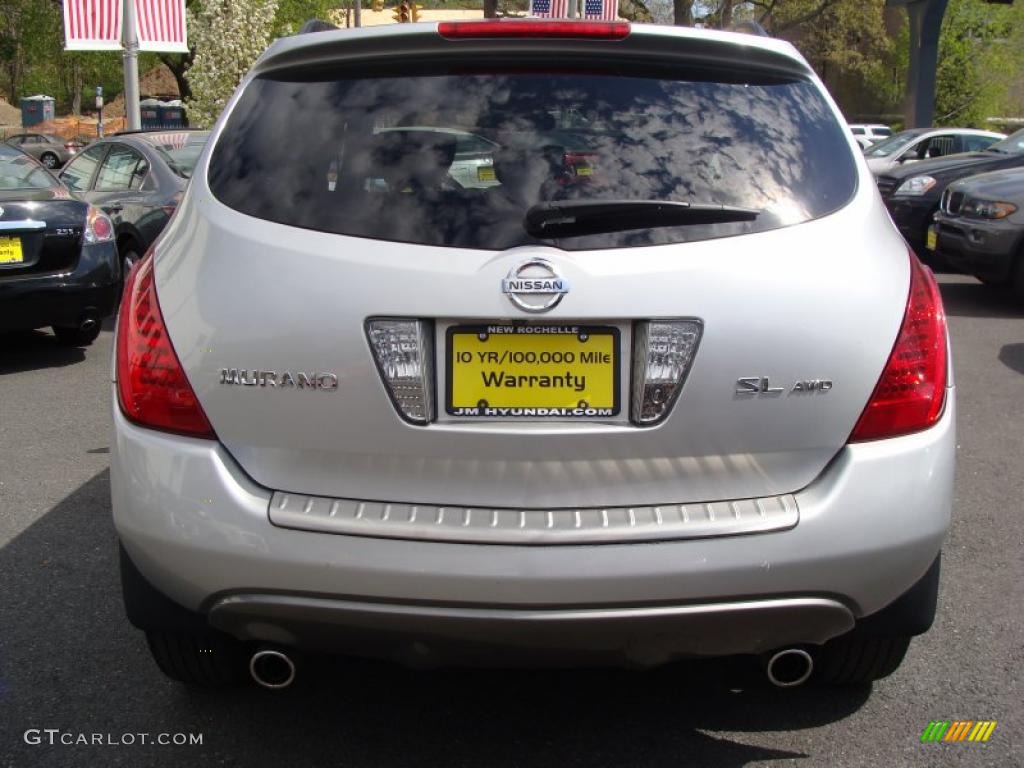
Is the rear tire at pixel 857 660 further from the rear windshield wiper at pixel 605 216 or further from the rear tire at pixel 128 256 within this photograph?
the rear tire at pixel 128 256

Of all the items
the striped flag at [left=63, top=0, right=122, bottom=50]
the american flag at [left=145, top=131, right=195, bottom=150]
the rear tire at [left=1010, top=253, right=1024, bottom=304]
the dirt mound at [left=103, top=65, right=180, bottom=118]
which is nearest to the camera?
the american flag at [left=145, top=131, right=195, bottom=150]

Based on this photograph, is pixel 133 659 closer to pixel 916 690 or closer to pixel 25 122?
pixel 916 690

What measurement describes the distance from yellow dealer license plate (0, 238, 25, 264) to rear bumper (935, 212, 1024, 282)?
763cm

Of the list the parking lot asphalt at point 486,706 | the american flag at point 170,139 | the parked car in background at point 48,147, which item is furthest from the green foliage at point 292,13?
the parking lot asphalt at point 486,706

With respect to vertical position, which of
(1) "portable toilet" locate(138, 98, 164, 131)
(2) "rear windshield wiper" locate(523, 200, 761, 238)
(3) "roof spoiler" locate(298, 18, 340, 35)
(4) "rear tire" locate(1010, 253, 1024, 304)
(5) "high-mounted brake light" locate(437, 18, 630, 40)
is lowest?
(1) "portable toilet" locate(138, 98, 164, 131)

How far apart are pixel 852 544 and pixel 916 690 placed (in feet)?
3.37

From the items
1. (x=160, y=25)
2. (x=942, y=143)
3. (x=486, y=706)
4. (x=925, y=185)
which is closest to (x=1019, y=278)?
(x=925, y=185)

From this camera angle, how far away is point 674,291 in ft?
7.63

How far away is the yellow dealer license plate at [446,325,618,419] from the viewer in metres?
2.33

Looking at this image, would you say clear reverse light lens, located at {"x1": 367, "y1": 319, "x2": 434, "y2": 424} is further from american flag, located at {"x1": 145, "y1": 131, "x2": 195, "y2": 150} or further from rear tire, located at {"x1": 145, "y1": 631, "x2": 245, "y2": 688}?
american flag, located at {"x1": 145, "y1": 131, "x2": 195, "y2": 150}

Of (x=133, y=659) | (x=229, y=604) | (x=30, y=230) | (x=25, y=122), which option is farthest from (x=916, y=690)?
(x=25, y=122)

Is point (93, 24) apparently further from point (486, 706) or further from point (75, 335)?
point (486, 706)

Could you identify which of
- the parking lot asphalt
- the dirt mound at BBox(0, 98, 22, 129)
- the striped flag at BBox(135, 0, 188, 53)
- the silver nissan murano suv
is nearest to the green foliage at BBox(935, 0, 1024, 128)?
the striped flag at BBox(135, 0, 188, 53)

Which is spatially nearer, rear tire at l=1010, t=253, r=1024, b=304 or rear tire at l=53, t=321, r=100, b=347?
rear tire at l=53, t=321, r=100, b=347
